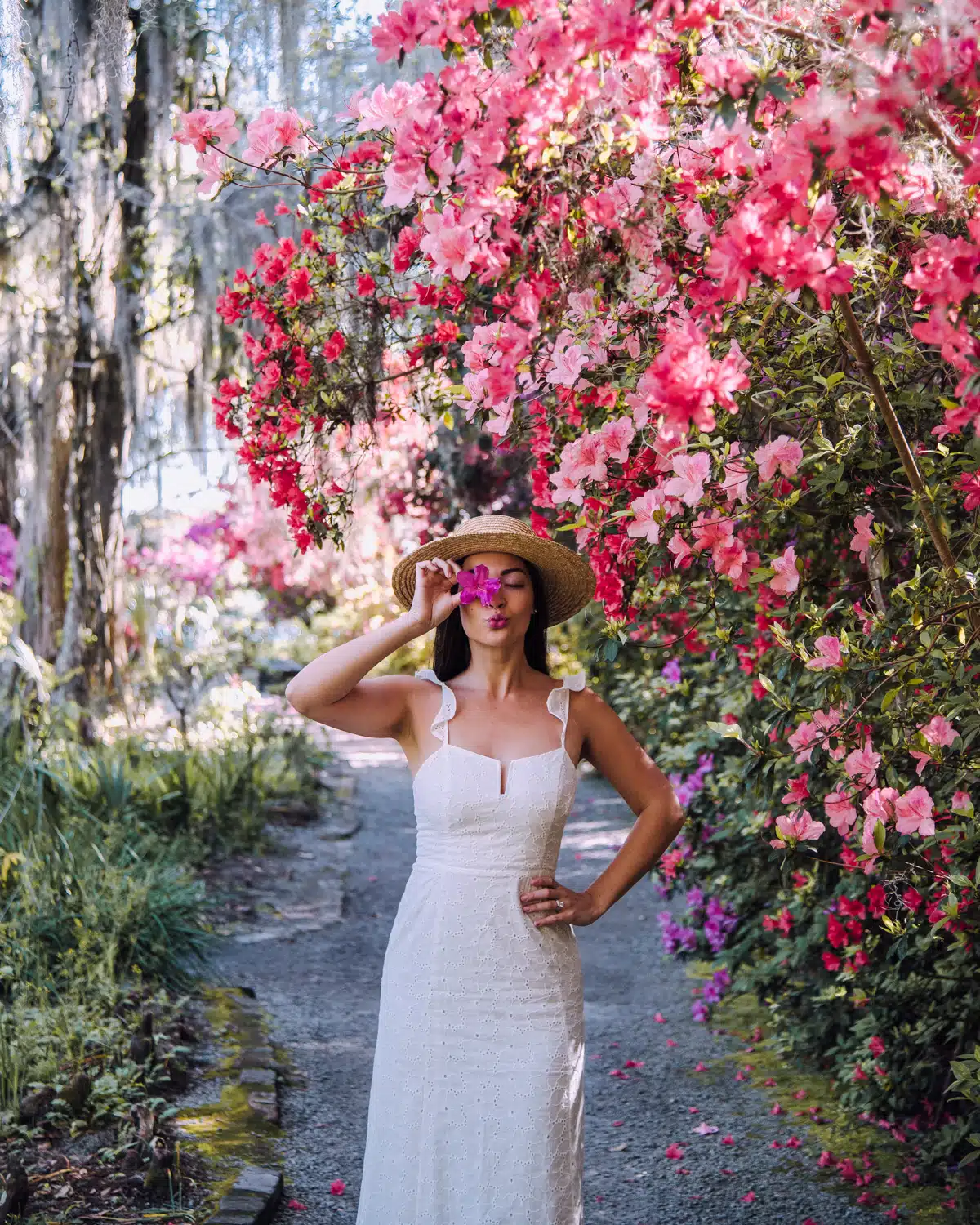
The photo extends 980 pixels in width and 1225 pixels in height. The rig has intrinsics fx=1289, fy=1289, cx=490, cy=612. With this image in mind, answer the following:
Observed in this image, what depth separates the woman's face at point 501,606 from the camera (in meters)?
2.69

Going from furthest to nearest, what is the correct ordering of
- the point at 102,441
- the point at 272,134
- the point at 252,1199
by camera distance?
the point at 102,441
the point at 252,1199
the point at 272,134

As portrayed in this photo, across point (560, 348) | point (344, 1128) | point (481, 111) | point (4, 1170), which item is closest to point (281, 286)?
point (560, 348)

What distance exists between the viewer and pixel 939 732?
7.04ft

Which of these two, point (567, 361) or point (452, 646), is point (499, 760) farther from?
point (567, 361)

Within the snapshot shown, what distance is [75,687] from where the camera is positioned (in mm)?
7914

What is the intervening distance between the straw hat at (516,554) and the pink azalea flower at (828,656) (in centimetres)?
71

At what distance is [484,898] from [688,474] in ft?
3.07

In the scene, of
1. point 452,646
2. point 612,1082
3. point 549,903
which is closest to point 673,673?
point 612,1082

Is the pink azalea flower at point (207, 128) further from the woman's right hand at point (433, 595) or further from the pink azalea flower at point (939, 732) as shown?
the pink azalea flower at point (939, 732)

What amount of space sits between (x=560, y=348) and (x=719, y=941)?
2842 millimetres

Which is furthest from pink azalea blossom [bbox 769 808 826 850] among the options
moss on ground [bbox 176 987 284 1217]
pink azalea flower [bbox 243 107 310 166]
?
moss on ground [bbox 176 987 284 1217]

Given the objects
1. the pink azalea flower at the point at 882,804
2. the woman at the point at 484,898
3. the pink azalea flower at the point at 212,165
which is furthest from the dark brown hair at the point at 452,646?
the pink azalea flower at the point at 212,165

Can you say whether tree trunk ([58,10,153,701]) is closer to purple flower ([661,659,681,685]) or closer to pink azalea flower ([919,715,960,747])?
purple flower ([661,659,681,685])

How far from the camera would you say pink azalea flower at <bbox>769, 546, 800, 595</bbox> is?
2297 mm
